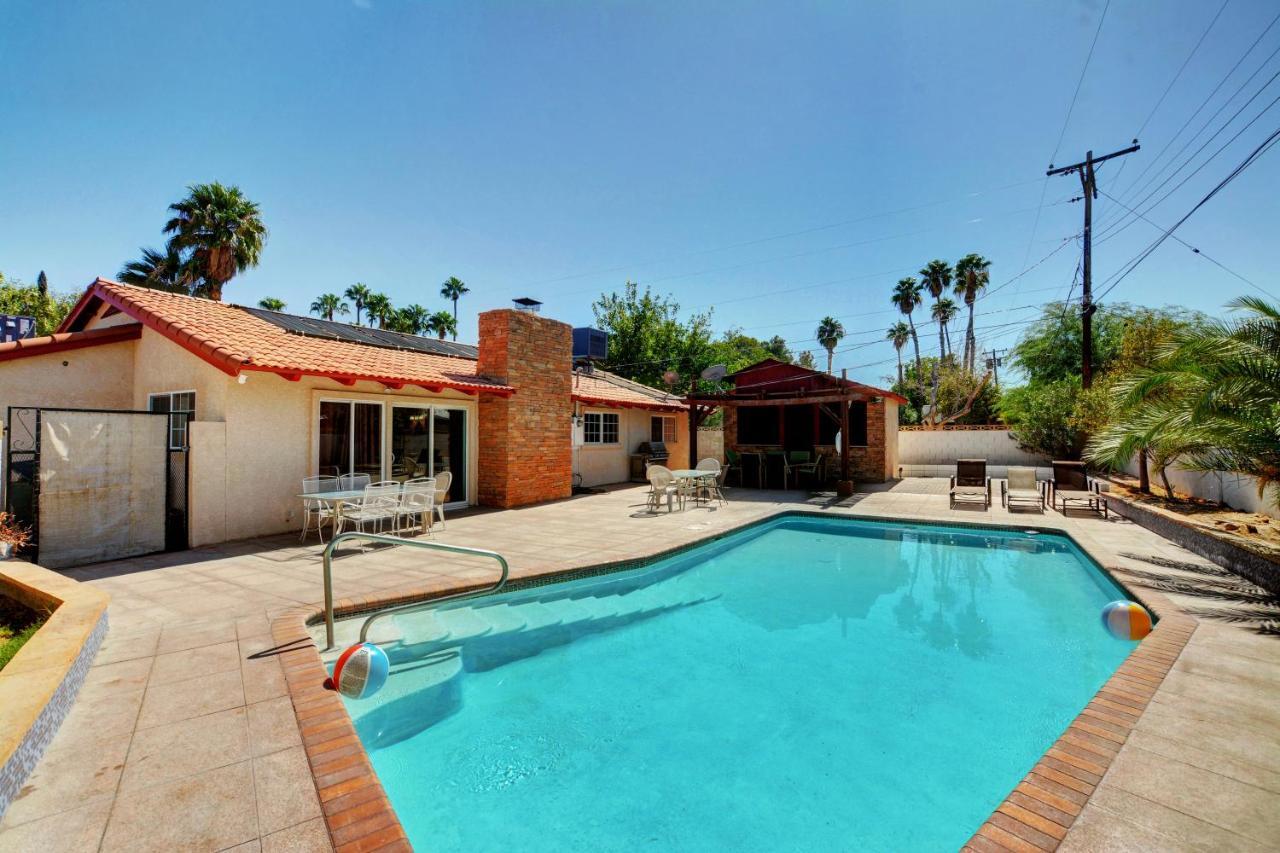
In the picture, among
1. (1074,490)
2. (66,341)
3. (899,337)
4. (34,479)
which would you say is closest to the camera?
(34,479)

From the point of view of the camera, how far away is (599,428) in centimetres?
1789

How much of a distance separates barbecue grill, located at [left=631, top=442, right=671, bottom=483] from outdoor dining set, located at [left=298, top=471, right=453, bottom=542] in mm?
9413

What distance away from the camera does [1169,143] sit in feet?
42.4

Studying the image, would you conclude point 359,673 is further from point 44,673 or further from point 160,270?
point 160,270

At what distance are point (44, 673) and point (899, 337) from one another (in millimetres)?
53000

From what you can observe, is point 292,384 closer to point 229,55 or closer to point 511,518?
point 511,518

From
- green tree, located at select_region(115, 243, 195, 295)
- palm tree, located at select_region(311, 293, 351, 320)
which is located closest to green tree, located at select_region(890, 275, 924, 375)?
green tree, located at select_region(115, 243, 195, 295)

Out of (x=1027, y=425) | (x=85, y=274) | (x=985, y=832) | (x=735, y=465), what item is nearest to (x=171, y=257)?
(x=85, y=274)

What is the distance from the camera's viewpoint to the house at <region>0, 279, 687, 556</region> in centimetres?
878

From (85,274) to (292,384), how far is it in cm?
2931

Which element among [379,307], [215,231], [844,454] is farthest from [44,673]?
[379,307]

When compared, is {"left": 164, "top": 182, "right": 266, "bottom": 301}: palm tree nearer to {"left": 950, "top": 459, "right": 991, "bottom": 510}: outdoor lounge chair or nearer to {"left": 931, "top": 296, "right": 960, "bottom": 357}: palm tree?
{"left": 950, "top": 459, "right": 991, "bottom": 510}: outdoor lounge chair

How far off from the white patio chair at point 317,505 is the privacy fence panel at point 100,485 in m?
1.79

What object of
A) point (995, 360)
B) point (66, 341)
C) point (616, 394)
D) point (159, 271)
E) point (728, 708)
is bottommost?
point (728, 708)
